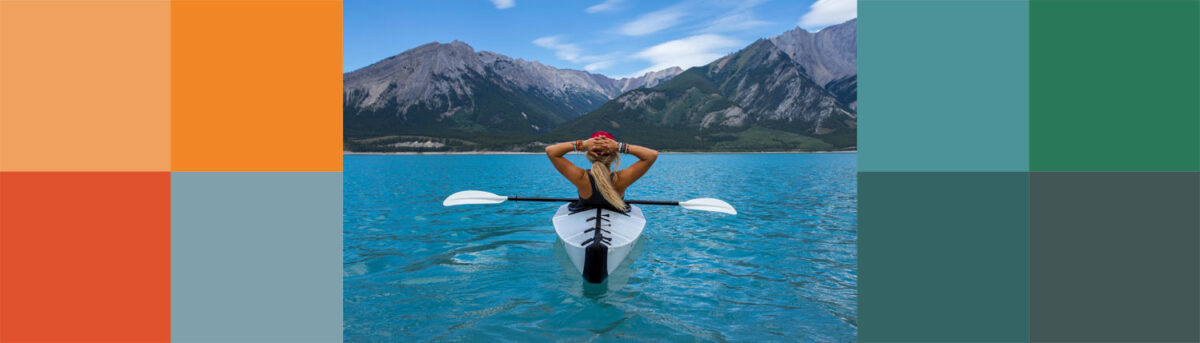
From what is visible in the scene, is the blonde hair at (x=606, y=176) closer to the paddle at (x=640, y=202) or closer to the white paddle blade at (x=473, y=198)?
the paddle at (x=640, y=202)

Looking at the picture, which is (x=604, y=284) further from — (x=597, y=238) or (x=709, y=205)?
(x=709, y=205)

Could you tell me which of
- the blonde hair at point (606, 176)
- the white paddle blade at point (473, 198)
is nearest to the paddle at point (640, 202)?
the white paddle blade at point (473, 198)
